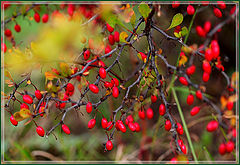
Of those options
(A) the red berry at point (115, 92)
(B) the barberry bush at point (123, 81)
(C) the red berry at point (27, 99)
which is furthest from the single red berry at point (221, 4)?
(C) the red berry at point (27, 99)

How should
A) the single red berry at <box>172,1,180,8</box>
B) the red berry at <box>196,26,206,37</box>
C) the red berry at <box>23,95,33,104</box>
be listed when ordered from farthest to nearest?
the red berry at <box>196,26,206,37</box> < the single red berry at <box>172,1,180,8</box> < the red berry at <box>23,95,33,104</box>

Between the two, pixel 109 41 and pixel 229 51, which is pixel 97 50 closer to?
pixel 109 41

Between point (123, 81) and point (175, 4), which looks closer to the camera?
point (123, 81)

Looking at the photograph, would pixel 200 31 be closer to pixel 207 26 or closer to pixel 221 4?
pixel 207 26

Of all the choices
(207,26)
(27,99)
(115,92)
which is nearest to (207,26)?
(207,26)

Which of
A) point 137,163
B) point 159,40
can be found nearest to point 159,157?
point 137,163

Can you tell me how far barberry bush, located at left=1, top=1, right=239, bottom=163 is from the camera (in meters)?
0.75

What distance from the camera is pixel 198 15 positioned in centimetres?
127

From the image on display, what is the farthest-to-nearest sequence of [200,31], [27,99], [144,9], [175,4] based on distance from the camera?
[200,31], [175,4], [27,99], [144,9]

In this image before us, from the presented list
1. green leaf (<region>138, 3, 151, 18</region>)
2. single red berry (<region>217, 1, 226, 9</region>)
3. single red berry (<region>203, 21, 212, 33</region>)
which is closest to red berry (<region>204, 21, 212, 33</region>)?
single red berry (<region>203, 21, 212, 33</region>)

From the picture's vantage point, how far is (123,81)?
37.1 inches

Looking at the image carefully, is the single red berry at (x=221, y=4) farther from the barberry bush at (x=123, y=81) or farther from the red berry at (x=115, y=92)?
the red berry at (x=115, y=92)

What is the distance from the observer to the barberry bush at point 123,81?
75 centimetres

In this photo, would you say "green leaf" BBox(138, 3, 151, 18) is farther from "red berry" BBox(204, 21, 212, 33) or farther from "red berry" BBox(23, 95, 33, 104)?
"red berry" BBox(204, 21, 212, 33)
